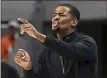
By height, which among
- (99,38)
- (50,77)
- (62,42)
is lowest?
(99,38)

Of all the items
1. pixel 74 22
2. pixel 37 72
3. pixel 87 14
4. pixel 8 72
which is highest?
pixel 74 22

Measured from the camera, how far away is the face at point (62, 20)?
4.05 m

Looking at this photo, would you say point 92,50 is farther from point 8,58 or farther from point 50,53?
point 8,58

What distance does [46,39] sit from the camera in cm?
377

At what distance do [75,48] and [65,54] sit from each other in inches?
3.6

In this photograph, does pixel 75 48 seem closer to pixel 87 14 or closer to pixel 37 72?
pixel 37 72

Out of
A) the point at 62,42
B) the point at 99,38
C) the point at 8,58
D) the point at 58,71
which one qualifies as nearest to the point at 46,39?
the point at 62,42

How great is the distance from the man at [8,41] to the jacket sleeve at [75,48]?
14.7 ft

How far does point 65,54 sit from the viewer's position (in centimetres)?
384

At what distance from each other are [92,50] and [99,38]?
24.4 ft

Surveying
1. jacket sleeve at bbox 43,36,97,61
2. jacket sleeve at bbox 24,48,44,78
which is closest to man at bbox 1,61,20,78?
jacket sleeve at bbox 24,48,44,78

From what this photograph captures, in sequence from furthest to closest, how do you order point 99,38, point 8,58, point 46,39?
point 99,38 → point 8,58 → point 46,39

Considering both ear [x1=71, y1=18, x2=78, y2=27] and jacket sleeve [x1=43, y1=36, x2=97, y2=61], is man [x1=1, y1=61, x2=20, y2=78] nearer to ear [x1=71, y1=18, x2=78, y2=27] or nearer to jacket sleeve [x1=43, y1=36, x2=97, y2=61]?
ear [x1=71, y1=18, x2=78, y2=27]

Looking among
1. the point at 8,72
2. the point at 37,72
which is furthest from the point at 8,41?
the point at 37,72
